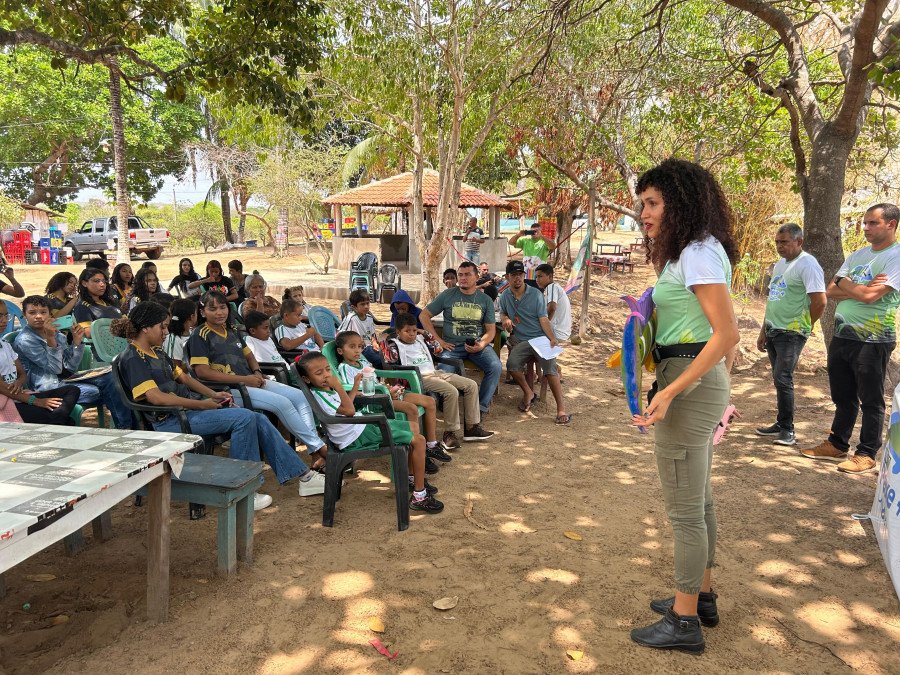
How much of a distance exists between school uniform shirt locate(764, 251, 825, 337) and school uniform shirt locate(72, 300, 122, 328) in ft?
19.2

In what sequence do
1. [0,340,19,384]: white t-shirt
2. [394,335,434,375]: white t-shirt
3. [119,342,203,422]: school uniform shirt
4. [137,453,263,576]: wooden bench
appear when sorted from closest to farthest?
[137,453,263,576]: wooden bench < [119,342,203,422]: school uniform shirt < [0,340,19,384]: white t-shirt < [394,335,434,375]: white t-shirt

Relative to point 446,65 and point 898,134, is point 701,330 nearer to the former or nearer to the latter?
point 446,65

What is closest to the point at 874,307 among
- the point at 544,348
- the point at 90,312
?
the point at 544,348

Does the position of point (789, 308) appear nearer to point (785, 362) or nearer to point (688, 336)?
point (785, 362)

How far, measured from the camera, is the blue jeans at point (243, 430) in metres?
3.96

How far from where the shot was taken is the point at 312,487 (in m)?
4.32

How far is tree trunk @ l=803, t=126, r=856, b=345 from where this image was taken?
6.31 m

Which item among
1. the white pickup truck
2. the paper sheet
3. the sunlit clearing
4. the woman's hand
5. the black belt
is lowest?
the sunlit clearing

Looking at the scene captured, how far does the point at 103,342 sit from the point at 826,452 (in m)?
6.06

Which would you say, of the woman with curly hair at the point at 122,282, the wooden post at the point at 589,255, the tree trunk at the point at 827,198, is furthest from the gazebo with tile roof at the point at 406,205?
the tree trunk at the point at 827,198

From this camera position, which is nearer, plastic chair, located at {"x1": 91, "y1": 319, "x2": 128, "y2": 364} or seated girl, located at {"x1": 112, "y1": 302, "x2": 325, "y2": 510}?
seated girl, located at {"x1": 112, "y1": 302, "x2": 325, "y2": 510}

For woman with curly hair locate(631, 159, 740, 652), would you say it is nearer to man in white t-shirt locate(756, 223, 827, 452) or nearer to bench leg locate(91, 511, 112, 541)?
bench leg locate(91, 511, 112, 541)

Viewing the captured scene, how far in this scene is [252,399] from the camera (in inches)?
181

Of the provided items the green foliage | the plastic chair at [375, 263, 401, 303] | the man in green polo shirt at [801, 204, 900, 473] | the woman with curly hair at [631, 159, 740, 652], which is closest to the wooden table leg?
the woman with curly hair at [631, 159, 740, 652]
